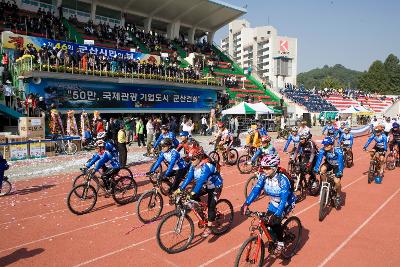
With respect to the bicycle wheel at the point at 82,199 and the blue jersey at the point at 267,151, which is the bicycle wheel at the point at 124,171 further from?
the blue jersey at the point at 267,151

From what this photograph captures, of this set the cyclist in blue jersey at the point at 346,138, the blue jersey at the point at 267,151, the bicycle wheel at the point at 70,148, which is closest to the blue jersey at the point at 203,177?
the blue jersey at the point at 267,151

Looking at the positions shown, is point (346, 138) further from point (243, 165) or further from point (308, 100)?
point (308, 100)

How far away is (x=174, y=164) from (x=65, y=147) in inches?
478

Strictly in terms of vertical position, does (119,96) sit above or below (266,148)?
above

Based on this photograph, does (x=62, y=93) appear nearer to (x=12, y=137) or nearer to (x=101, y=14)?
(x=12, y=137)

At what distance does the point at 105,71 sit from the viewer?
24781 millimetres

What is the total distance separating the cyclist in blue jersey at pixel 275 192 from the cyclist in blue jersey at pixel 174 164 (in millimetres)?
3090

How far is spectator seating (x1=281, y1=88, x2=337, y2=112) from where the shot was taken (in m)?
45.2

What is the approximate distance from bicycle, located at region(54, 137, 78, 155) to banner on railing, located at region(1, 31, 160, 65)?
31.3 ft

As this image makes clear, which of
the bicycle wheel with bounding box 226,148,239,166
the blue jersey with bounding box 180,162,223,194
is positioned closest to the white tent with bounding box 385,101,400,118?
the bicycle wheel with bounding box 226,148,239,166

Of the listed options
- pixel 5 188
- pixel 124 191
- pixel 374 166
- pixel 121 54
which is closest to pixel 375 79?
pixel 121 54

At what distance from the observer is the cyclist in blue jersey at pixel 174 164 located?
8.34 meters

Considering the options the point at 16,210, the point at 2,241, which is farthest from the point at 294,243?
the point at 16,210

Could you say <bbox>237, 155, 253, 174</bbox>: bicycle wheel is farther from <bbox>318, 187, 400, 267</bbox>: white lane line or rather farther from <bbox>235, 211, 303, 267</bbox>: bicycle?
<bbox>235, 211, 303, 267</bbox>: bicycle
